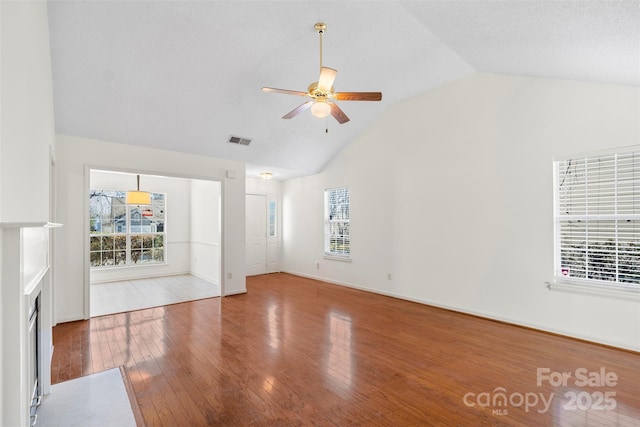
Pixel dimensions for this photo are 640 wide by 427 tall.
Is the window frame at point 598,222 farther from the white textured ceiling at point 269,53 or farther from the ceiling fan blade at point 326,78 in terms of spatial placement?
the ceiling fan blade at point 326,78

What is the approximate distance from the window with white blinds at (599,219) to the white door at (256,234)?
20.3 feet

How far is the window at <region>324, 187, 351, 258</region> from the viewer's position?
6.68 m

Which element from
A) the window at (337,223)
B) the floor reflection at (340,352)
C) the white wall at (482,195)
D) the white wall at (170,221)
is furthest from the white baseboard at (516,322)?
the white wall at (170,221)

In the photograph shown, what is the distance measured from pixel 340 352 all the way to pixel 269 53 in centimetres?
Result: 352

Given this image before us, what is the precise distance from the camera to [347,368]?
2.91m

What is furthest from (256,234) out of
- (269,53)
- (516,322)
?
(516,322)

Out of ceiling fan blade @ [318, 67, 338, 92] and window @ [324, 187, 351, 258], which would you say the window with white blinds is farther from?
window @ [324, 187, 351, 258]

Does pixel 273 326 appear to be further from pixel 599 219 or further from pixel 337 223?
pixel 599 219

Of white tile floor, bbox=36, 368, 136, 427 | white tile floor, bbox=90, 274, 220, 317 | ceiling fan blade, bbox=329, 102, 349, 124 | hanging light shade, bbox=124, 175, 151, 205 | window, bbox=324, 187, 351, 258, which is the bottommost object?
white tile floor, bbox=90, 274, 220, 317

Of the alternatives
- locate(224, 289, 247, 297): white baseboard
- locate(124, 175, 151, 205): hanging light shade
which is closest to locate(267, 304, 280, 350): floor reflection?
locate(224, 289, 247, 297): white baseboard

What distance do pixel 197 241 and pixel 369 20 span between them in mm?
6352

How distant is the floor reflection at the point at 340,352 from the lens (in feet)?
8.96

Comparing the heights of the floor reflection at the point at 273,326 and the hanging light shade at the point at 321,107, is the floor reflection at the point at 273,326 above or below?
below

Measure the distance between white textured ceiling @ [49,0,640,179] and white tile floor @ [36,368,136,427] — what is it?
10.5 feet
